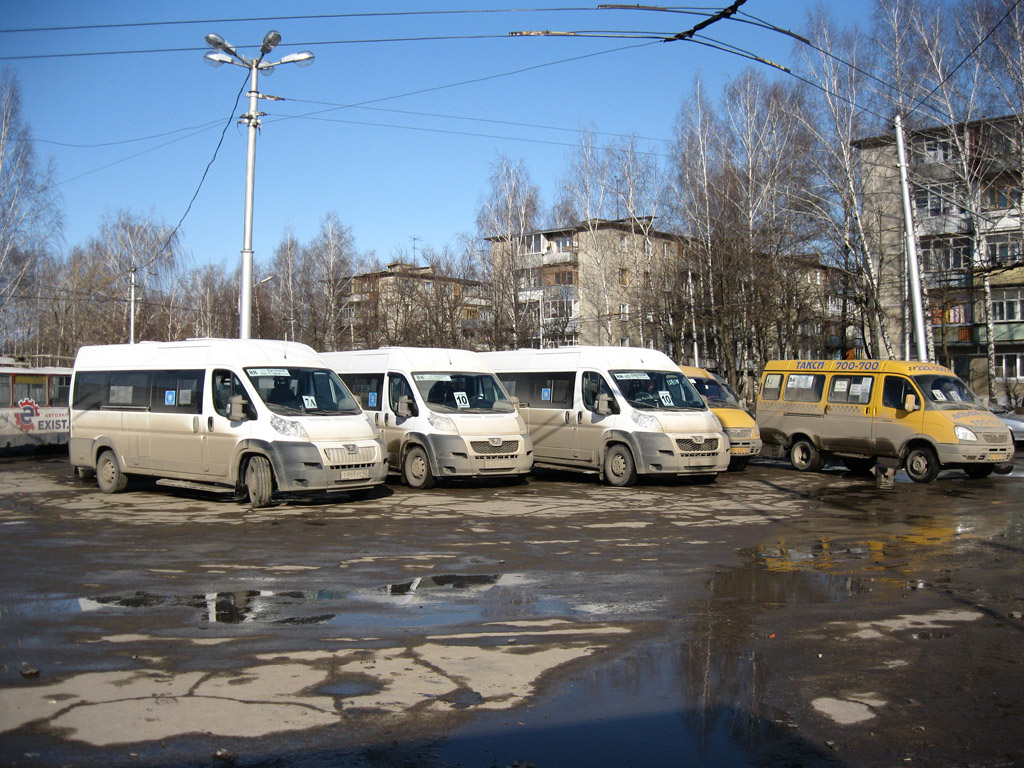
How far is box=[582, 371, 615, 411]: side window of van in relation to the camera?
17609mm

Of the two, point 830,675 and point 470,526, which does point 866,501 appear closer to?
point 470,526

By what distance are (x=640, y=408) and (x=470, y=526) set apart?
5915 mm

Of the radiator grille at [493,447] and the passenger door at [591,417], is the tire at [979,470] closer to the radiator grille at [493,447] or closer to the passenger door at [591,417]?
the passenger door at [591,417]

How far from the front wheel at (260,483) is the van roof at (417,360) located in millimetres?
4117

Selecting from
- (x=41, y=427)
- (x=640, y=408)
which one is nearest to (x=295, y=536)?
(x=640, y=408)

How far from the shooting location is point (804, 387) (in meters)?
19.8

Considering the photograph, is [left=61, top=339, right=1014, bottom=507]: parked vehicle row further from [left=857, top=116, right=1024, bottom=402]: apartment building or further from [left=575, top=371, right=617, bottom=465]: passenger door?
[left=857, top=116, right=1024, bottom=402]: apartment building

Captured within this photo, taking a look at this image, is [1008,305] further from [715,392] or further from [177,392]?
[177,392]

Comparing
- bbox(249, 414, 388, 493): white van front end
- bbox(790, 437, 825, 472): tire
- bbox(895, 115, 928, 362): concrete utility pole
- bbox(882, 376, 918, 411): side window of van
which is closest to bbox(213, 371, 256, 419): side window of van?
bbox(249, 414, 388, 493): white van front end

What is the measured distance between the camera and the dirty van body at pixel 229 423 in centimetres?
1373

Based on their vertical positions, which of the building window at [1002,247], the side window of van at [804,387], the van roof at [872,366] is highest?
the building window at [1002,247]

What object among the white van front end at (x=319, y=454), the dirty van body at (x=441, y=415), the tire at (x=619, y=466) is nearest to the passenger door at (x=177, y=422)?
the white van front end at (x=319, y=454)

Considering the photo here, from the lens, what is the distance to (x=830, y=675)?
18.9 feet

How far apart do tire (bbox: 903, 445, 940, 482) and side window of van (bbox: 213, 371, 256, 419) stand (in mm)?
12163
